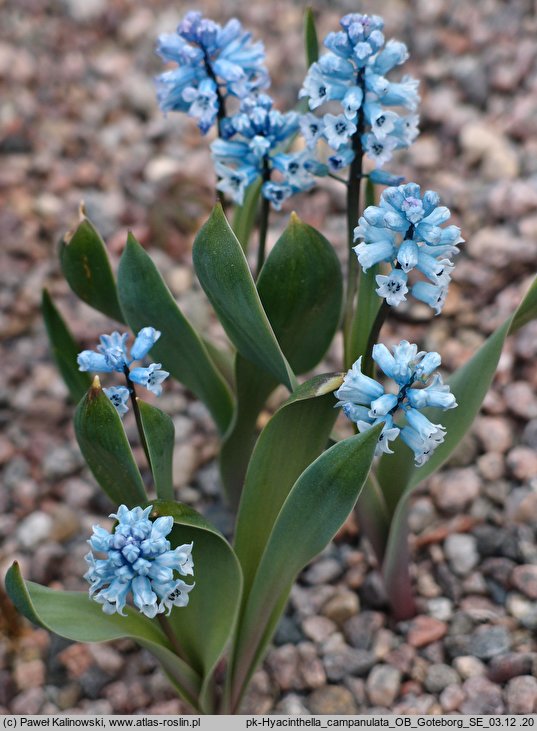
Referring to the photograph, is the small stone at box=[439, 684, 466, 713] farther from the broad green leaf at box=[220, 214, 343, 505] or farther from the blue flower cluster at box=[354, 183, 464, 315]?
the blue flower cluster at box=[354, 183, 464, 315]

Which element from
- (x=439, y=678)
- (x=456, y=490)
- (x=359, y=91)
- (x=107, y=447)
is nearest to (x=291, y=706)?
(x=439, y=678)

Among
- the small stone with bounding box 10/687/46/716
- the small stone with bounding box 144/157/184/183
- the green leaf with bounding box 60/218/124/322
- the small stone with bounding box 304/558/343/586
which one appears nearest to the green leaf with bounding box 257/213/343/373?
the green leaf with bounding box 60/218/124/322

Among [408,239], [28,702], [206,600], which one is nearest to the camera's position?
[408,239]

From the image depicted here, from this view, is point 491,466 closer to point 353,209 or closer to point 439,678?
point 439,678

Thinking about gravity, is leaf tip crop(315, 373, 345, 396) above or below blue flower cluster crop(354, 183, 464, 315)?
below

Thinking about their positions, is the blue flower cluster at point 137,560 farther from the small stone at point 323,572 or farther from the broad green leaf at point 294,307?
the small stone at point 323,572

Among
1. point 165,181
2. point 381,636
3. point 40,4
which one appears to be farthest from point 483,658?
point 40,4

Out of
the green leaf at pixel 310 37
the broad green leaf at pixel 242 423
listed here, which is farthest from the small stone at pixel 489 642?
the green leaf at pixel 310 37
